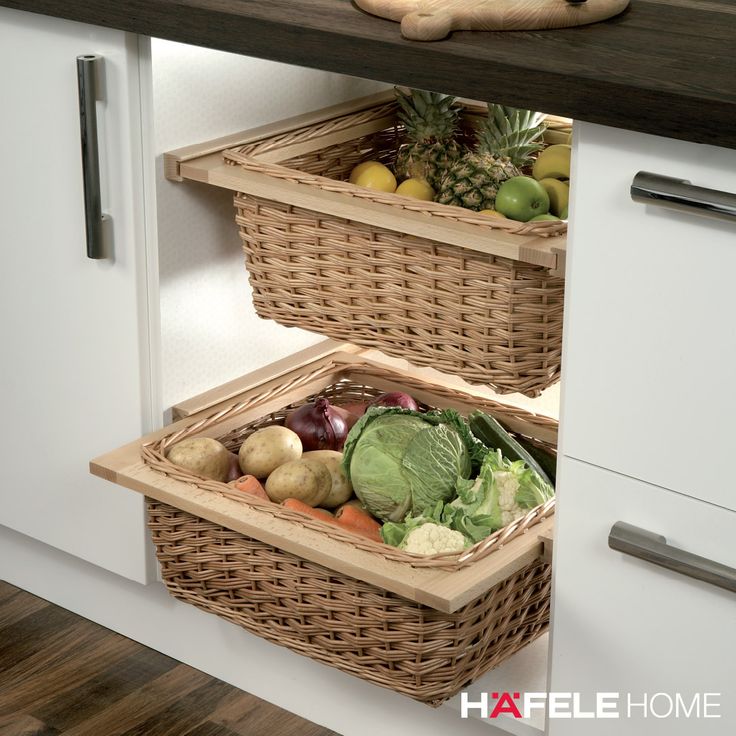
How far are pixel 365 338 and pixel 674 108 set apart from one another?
0.50m

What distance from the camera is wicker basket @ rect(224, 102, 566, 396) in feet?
4.58

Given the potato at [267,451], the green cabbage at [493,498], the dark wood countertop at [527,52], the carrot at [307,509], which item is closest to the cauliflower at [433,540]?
the green cabbage at [493,498]

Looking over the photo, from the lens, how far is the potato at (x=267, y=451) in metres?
1.68

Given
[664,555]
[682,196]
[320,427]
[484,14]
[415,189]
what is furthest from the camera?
[320,427]

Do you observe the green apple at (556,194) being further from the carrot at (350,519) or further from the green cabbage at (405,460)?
the carrot at (350,519)

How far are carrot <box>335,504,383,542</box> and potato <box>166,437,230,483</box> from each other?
0.17m

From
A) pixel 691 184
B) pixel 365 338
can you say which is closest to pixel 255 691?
pixel 365 338

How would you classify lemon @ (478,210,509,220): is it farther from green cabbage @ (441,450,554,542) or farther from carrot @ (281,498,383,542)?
carrot @ (281,498,383,542)

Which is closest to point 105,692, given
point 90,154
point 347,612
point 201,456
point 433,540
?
point 201,456

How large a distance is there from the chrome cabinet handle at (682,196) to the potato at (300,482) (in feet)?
1.98

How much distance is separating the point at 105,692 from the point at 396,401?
59cm

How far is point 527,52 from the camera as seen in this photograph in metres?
1.32

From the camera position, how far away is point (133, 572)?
184 centimetres

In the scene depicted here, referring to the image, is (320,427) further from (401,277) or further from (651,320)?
(651,320)
